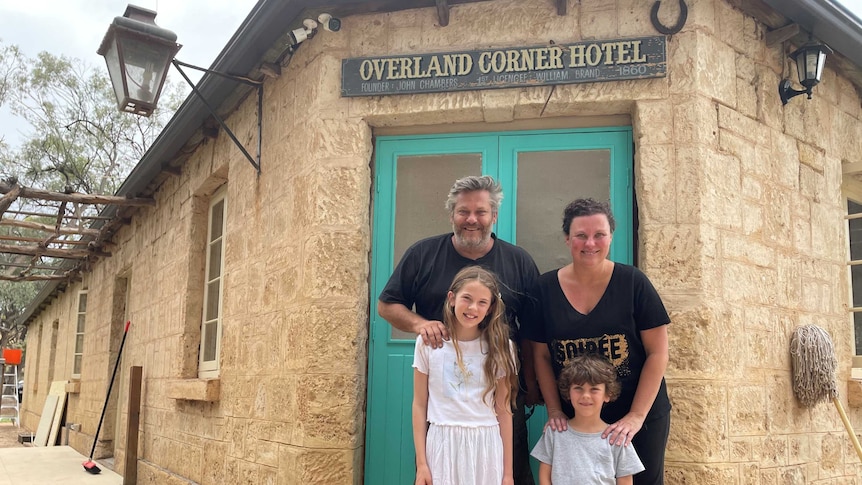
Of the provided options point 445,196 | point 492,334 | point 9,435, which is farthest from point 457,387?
point 9,435

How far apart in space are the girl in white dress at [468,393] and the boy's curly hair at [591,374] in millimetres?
215

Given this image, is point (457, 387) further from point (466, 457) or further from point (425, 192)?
point (425, 192)

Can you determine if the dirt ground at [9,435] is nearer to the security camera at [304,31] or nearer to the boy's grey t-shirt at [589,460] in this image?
the security camera at [304,31]

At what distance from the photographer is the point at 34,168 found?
21391 mm

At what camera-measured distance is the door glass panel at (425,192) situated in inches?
174

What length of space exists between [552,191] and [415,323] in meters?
1.51

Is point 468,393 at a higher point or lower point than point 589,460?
higher

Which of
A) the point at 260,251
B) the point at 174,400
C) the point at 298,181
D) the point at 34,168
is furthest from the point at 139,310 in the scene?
the point at 34,168

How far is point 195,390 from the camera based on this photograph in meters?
5.87

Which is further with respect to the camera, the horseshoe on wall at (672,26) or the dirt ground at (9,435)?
the dirt ground at (9,435)

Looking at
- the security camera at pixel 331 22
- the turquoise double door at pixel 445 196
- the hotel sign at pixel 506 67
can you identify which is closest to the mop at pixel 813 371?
the turquoise double door at pixel 445 196

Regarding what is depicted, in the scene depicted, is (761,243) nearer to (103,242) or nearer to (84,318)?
(103,242)

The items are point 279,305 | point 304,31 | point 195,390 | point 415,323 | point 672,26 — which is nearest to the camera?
point 415,323

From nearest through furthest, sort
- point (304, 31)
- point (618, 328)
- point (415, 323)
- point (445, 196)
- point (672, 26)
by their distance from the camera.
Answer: point (618, 328), point (415, 323), point (672, 26), point (445, 196), point (304, 31)
